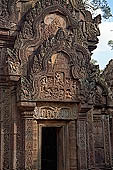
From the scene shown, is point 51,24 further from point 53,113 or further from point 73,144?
point 73,144

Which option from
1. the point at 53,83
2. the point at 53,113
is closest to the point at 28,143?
the point at 53,113

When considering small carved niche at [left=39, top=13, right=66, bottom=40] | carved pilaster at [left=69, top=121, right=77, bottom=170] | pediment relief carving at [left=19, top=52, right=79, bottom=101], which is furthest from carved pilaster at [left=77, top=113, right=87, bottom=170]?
small carved niche at [left=39, top=13, right=66, bottom=40]

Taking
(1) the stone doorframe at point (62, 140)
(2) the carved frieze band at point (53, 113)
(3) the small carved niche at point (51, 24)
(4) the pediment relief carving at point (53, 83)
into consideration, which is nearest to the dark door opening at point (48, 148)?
(1) the stone doorframe at point (62, 140)

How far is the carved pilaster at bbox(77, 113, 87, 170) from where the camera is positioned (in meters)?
8.72

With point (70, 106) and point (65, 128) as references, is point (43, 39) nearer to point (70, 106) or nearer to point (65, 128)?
point (70, 106)

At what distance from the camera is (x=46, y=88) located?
343 inches

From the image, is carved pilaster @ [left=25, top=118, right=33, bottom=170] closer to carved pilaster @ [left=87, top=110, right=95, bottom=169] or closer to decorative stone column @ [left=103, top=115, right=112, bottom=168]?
carved pilaster @ [left=87, top=110, right=95, bottom=169]

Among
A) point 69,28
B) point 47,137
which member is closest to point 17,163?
point 47,137

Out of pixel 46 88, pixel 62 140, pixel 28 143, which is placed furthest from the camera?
pixel 62 140

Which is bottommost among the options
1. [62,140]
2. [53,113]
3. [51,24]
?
[62,140]

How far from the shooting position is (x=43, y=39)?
362 inches

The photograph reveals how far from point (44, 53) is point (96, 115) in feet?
9.86

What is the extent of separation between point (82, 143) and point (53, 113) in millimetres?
1295

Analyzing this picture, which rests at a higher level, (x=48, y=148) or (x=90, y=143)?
(x=90, y=143)
